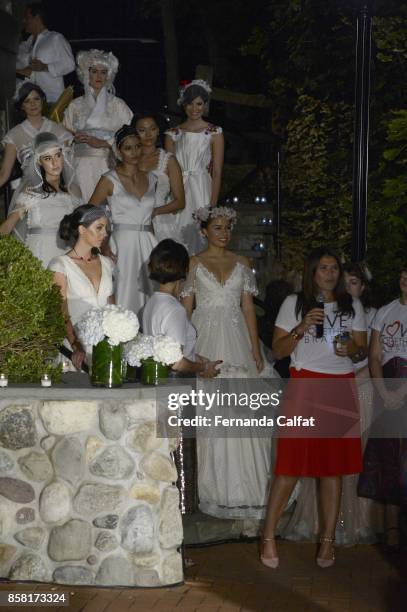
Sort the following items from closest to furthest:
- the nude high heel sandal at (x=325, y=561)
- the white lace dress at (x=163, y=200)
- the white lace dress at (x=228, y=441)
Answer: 1. the nude high heel sandal at (x=325, y=561)
2. the white lace dress at (x=228, y=441)
3. the white lace dress at (x=163, y=200)

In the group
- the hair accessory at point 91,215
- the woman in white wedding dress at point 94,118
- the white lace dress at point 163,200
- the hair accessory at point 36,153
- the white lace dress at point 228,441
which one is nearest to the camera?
the hair accessory at point 91,215

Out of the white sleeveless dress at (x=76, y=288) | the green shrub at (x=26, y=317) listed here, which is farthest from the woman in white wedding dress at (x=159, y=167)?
the green shrub at (x=26, y=317)

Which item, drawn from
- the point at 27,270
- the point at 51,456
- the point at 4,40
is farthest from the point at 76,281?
the point at 4,40

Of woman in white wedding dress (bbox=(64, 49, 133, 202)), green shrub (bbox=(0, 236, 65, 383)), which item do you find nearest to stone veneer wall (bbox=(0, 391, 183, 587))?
green shrub (bbox=(0, 236, 65, 383))

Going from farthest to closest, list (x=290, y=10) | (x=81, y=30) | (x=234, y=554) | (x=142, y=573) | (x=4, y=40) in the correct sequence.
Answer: (x=81, y=30), (x=290, y=10), (x=4, y=40), (x=234, y=554), (x=142, y=573)

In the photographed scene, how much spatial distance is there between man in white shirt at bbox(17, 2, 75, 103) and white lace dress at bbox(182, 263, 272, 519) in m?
3.40

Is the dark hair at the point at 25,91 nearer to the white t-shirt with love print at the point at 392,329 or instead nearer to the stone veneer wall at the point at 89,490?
the white t-shirt with love print at the point at 392,329

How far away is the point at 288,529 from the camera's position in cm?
762

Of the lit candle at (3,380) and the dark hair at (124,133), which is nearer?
the lit candle at (3,380)

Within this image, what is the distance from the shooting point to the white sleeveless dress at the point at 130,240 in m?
8.62

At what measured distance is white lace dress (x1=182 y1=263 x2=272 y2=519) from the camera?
7.73 m

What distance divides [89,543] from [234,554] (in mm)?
1332

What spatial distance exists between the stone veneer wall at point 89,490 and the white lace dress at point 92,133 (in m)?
3.29

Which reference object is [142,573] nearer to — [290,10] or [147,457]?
[147,457]
